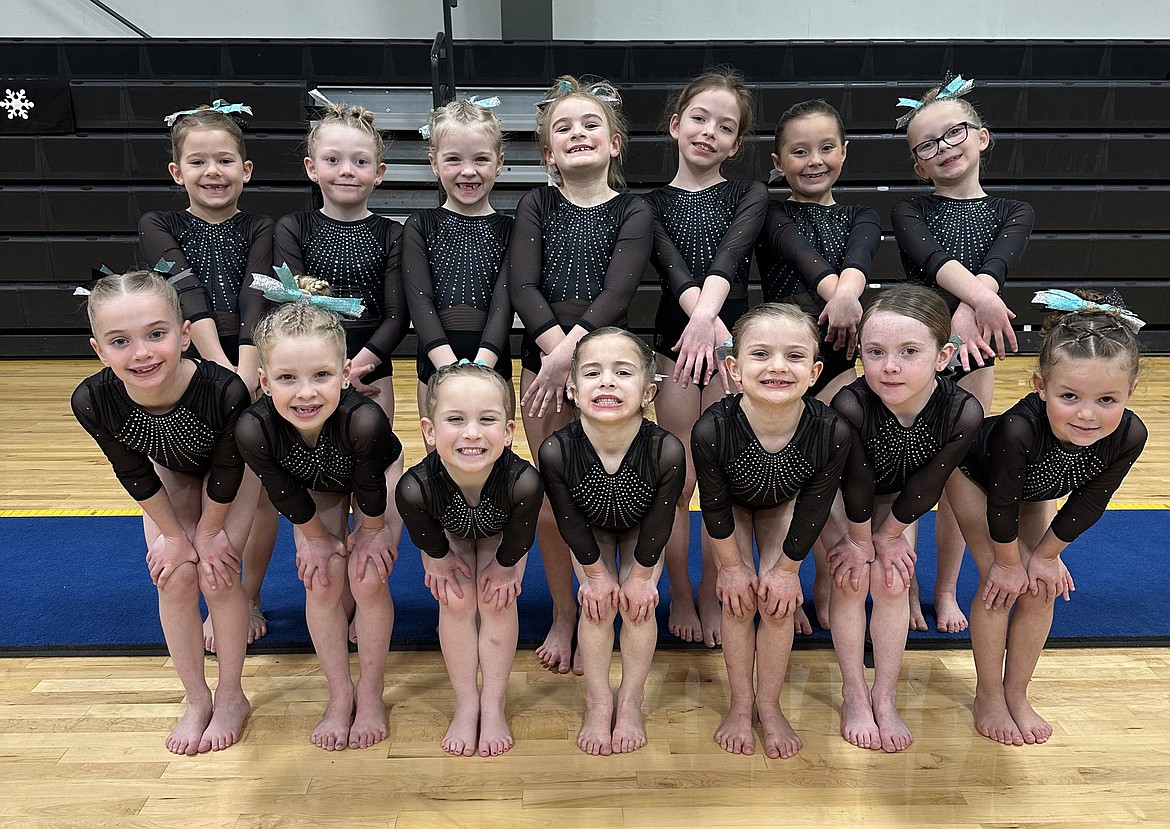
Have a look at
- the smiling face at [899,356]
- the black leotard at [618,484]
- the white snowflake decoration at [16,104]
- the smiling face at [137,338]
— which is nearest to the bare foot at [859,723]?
the black leotard at [618,484]

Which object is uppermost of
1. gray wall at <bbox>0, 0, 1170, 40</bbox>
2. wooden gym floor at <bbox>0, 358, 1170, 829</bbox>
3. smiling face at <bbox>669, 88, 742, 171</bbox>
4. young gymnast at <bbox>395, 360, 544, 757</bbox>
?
gray wall at <bbox>0, 0, 1170, 40</bbox>

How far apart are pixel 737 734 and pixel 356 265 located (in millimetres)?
1507

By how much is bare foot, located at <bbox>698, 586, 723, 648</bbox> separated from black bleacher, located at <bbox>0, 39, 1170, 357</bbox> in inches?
129

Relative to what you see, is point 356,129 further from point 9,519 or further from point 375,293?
point 9,519

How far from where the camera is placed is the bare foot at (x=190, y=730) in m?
1.95

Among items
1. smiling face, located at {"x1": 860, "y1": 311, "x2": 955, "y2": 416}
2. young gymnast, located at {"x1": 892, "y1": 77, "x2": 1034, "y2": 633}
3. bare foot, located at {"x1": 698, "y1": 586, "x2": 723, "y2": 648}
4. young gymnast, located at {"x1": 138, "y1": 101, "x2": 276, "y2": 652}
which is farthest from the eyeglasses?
young gymnast, located at {"x1": 138, "y1": 101, "x2": 276, "y2": 652}

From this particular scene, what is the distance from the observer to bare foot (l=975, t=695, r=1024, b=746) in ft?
6.45

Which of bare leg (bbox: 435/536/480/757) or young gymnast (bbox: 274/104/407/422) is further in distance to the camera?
young gymnast (bbox: 274/104/407/422)

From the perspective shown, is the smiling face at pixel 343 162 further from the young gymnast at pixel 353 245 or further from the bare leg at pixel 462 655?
the bare leg at pixel 462 655

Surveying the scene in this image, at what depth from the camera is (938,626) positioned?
2439mm

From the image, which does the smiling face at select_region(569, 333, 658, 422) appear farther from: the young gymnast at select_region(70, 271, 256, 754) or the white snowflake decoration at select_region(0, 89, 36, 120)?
the white snowflake decoration at select_region(0, 89, 36, 120)

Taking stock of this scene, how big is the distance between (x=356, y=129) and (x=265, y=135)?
343 cm

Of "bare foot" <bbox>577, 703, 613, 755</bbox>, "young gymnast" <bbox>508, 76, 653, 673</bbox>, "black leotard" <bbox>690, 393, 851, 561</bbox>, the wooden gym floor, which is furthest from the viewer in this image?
"young gymnast" <bbox>508, 76, 653, 673</bbox>

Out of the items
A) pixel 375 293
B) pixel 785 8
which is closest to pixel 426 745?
pixel 375 293
